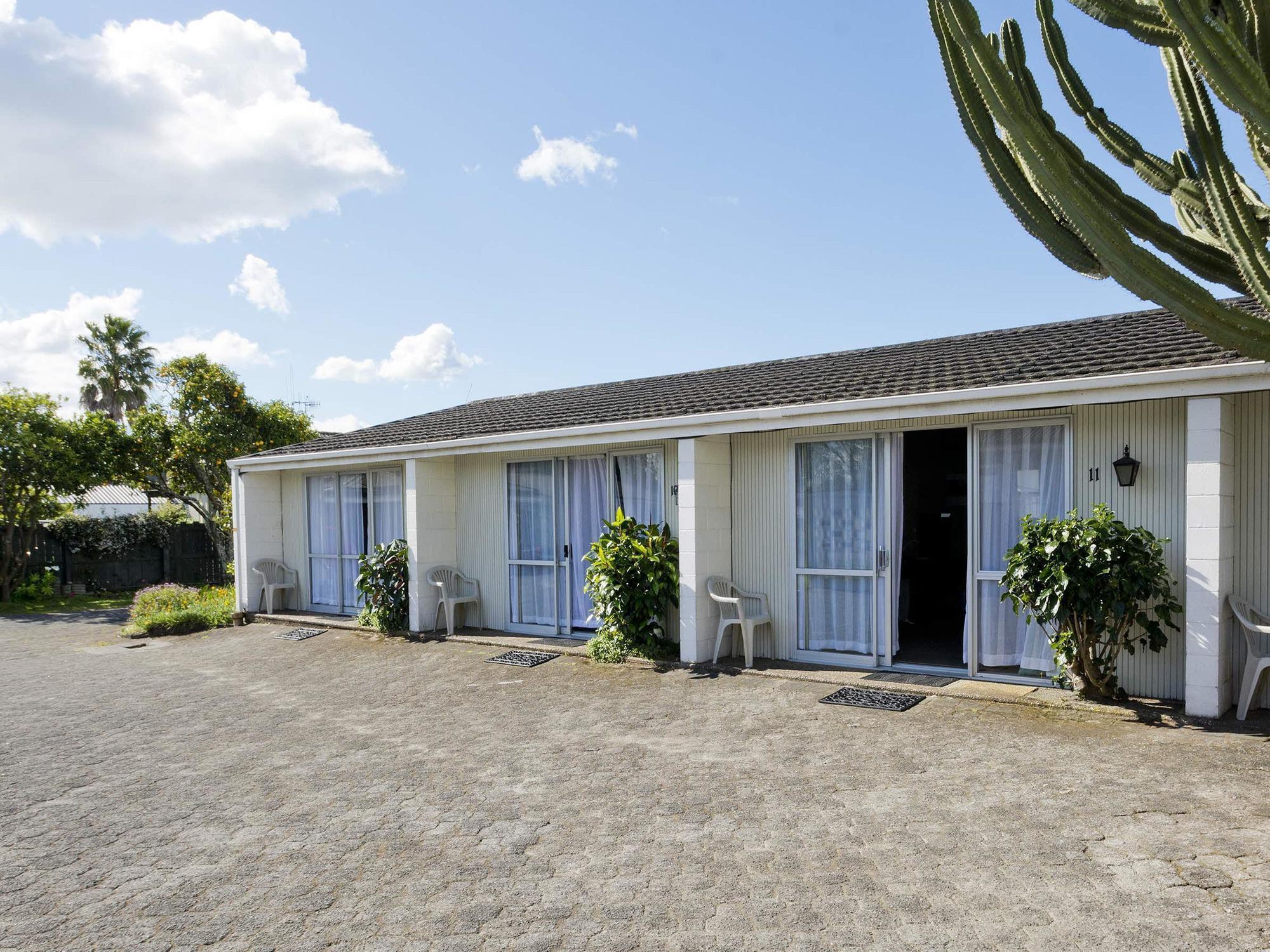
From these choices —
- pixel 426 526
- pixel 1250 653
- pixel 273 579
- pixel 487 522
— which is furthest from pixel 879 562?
Result: pixel 273 579

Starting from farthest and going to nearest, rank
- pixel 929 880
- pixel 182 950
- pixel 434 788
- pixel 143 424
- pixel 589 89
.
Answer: pixel 143 424 → pixel 589 89 → pixel 434 788 → pixel 929 880 → pixel 182 950

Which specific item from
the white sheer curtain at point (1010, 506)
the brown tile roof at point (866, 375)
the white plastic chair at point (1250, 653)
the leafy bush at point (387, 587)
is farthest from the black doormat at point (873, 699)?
the leafy bush at point (387, 587)

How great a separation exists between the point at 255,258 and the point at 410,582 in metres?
7.34

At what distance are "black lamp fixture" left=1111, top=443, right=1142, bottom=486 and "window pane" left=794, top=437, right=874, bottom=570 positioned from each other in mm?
2149

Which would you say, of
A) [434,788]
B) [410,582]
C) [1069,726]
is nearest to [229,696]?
[410,582]

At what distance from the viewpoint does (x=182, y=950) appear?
338 centimetres

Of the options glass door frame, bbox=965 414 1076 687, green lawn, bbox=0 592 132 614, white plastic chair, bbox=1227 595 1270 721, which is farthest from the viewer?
green lawn, bbox=0 592 132 614

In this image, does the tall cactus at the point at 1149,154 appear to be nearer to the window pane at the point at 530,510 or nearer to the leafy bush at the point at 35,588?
the window pane at the point at 530,510

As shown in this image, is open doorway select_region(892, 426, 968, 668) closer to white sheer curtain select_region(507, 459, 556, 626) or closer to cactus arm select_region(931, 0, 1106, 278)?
white sheer curtain select_region(507, 459, 556, 626)

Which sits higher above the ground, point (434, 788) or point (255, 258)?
point (255, 258)

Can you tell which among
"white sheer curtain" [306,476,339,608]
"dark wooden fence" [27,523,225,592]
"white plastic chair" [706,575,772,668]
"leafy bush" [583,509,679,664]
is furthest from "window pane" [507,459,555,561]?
"dark wooden fence" [27,523,225,592]

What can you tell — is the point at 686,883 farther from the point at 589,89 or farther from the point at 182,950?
the point at 589,89

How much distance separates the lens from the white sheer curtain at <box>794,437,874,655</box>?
8195 millimetres

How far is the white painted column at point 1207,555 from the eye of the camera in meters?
6.02
